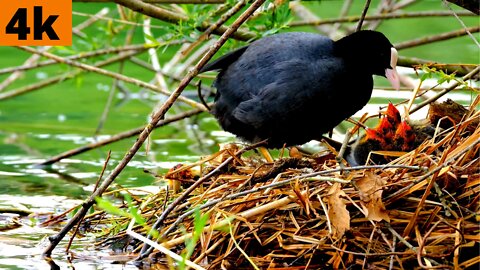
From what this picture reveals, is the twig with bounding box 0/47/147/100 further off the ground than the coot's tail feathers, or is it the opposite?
the coot's tail feathers

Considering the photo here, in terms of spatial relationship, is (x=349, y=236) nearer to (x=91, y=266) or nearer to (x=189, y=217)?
(x=189, y=217)

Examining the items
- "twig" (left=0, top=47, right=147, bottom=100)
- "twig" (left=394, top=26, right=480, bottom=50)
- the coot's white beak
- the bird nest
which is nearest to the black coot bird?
the coot's white beak

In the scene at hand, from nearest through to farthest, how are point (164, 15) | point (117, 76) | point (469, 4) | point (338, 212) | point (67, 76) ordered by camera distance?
point (338, 212) → point (469, 4) → point (164, 15) → point (117, 76) → point (67, 76)

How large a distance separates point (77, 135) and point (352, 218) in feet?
11.3

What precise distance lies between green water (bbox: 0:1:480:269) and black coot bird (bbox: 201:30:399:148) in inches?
22.2

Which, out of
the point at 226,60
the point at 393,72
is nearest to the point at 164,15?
the point at 226,60

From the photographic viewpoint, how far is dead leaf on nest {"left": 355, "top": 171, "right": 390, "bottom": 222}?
3246 mm

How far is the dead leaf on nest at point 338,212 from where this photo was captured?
3.25 m

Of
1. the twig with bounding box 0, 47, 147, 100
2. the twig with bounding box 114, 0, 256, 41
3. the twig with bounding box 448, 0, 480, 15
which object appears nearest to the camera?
the twig with bounding box 448, 0, 480, 15

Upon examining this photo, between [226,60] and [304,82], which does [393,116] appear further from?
[226,60]

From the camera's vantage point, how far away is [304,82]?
392cm

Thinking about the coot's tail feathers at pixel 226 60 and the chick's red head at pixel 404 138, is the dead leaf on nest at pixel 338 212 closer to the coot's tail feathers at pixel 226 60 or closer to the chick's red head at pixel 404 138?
the chick's red head at pixel 404 138

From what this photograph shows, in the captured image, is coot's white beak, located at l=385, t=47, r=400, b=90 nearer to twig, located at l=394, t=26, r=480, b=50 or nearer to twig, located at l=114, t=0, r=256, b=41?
twig, located at l=114, t=0, r=256, b=41

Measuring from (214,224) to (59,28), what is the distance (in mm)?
2845
